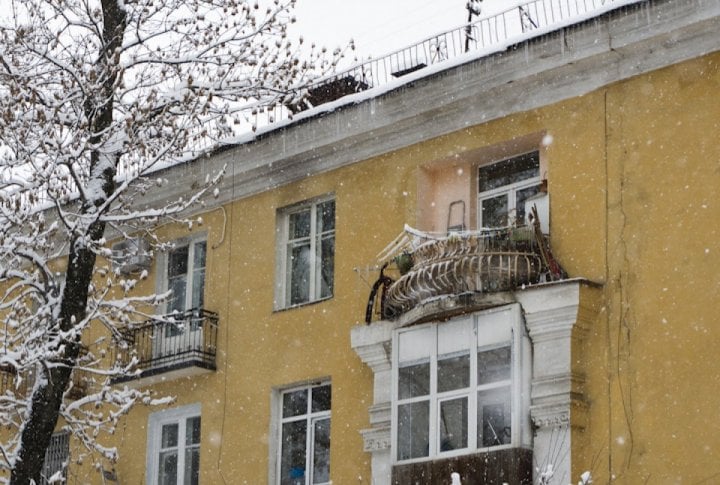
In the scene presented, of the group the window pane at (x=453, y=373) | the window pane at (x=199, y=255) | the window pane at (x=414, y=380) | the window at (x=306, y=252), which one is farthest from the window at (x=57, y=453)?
the window pane at (x=453, y=373)

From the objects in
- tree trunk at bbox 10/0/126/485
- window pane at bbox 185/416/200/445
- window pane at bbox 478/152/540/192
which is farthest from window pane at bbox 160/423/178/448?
window pane at bbox 478/152/540/192

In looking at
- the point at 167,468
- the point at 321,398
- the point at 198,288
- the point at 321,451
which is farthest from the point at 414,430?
the point at 198,288

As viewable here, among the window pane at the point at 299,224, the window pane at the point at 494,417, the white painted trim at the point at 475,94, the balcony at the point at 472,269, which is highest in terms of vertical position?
the white painted trim at the point at 475,94

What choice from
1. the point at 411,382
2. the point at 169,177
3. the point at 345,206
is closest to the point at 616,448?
the point at 411,382

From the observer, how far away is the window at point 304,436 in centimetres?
2173

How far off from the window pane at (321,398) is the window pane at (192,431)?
241cm

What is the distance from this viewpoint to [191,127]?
18359 mm

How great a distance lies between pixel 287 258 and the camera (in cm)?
2328

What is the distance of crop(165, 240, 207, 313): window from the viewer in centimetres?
2434

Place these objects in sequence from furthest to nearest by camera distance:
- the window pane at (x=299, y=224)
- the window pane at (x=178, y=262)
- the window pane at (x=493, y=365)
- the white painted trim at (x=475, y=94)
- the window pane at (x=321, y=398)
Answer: the window pane at (x=178, y=262)
the window pane at (x=299, y=224)
the window pane at (x=321, y=398)
the window pane at (x=493, y=365)
the white painted trim at (x=475, y=94)

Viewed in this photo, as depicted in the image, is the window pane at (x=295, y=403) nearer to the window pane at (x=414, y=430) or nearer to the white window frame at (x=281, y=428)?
the white window frame at (x=281, y=428)

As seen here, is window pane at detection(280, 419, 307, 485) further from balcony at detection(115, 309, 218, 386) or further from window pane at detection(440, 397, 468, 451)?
window pane at detection(440, 397, 468, 451)

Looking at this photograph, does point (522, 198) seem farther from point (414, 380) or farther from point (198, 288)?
point (198, 288)

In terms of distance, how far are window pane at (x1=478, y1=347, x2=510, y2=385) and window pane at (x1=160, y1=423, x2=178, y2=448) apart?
21.5 ft
